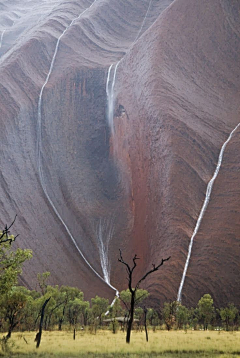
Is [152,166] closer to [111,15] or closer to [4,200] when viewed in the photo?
[4,200]

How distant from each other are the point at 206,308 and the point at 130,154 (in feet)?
56.8

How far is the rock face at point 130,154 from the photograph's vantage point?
29.1m

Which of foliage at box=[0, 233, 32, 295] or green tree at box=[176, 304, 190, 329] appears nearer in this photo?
foliage at box=[0, 233, 32, 295]

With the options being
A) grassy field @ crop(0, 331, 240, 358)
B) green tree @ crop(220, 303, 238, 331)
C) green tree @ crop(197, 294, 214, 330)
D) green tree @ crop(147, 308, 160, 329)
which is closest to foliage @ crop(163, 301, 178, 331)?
green tree @ crop(147, 308, 160, 329)

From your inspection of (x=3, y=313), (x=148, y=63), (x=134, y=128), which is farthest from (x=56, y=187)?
(x=3, y=313)

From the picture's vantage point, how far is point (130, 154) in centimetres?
3709

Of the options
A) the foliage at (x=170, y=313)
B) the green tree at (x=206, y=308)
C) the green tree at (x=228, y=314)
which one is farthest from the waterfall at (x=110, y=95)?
the green tree at (x=228, y=314)

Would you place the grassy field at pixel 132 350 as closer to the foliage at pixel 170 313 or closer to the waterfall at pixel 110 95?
the foliage at pixel 170 313

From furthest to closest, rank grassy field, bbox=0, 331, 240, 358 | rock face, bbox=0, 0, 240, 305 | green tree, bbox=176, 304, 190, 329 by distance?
rock face, bbox=0, 0, 240, 305, green tree, bbox=176, 304, 190, 329, grassy field, bbox=0, 331, 240, 358

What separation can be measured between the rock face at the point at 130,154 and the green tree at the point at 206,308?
148cm

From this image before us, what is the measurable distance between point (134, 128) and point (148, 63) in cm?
697

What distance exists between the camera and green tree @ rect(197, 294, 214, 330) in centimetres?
2303

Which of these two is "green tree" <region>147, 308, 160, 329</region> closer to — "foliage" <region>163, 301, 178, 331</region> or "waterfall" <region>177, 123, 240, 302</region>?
"foliage" <region>163, 301, 178, 331</region>

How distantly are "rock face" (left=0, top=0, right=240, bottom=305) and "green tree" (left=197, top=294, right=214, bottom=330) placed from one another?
1483 millimetres
